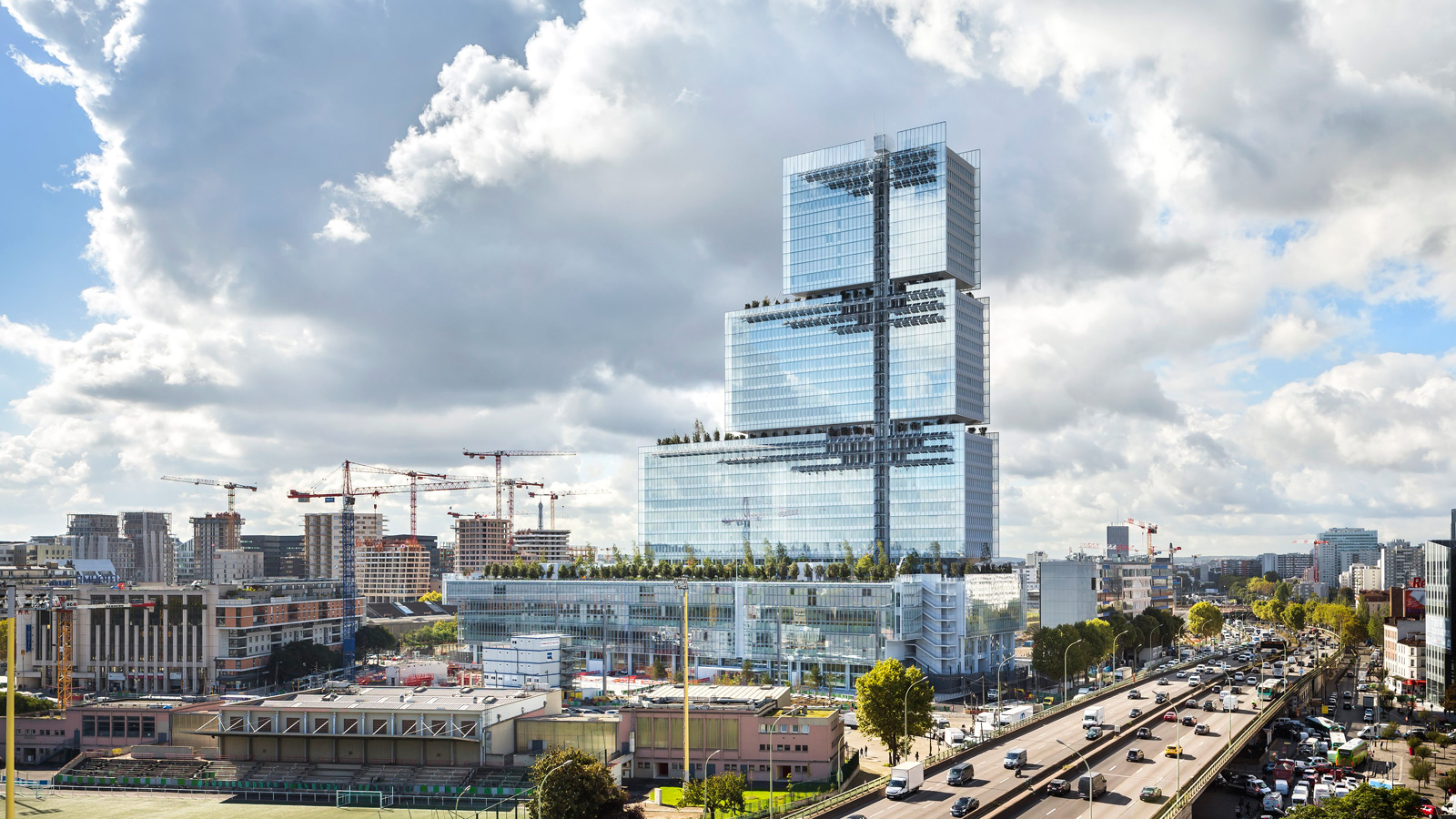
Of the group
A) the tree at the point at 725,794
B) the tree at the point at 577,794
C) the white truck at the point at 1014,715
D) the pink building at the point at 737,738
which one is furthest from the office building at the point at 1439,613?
the tree at the point at 577,794

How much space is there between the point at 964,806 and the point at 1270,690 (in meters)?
96.5

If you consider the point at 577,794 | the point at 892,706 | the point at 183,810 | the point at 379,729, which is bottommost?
the point at 183,810

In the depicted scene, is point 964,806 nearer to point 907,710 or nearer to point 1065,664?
point 907,710

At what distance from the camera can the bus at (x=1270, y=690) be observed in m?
155

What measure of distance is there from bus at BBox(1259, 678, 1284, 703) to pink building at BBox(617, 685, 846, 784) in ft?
219

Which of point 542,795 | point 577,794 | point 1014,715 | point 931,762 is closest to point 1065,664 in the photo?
point 1014,715

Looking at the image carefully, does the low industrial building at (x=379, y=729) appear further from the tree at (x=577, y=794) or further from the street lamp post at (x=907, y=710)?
the street lamp post at (x=907, y=710)

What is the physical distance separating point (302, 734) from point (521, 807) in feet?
104

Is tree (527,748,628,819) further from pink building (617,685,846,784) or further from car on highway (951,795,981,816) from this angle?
car on highway (951,795,981,816)

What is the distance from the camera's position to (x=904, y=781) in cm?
9225

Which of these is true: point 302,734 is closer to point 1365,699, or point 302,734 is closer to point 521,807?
point 521,807

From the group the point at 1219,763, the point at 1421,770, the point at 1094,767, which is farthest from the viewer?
the point at 1421,770

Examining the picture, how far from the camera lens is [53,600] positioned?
7840 inches

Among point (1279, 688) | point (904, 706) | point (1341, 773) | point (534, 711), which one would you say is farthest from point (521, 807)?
point (1279, 688)
